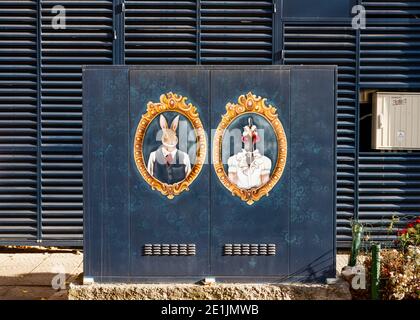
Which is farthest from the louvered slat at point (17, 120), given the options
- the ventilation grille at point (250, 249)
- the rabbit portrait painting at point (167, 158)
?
the ventilation grille at point (250, 249)

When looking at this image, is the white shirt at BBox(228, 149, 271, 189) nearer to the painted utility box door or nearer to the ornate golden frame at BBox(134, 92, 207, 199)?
the painted utility box door

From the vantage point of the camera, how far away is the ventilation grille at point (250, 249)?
634 cm

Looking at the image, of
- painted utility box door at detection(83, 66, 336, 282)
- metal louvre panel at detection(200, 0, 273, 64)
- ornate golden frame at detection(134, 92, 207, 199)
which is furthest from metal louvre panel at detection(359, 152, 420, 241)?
ornate golden frame at detection(134, 92, 207, 199)

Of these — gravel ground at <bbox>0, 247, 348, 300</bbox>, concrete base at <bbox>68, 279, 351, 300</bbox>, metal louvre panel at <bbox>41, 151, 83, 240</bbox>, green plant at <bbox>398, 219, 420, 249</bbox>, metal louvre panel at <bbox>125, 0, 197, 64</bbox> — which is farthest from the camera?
metal louvre panel at <bbox>41, 151, 83, 240</bbox>

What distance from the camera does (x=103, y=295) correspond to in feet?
20.5

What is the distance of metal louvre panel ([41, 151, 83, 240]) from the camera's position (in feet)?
32.3

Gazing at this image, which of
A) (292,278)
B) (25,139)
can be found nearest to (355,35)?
(292,278)

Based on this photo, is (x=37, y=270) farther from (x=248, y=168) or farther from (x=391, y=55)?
(x=391, y=55)

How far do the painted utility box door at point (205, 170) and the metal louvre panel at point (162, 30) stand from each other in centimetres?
362

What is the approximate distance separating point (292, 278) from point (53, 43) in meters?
6.47

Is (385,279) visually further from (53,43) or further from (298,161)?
(53,43)

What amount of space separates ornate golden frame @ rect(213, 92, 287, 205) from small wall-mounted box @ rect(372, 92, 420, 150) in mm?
4231

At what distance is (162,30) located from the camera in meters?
9.75

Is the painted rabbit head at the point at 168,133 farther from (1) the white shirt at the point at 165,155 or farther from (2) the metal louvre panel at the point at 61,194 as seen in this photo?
(2) the metal louvre panel at the point at 61,194
